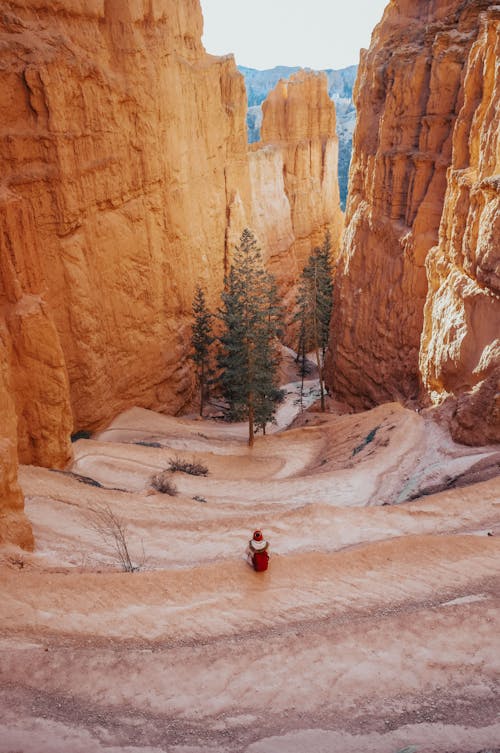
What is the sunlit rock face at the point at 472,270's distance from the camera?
11.6 meters

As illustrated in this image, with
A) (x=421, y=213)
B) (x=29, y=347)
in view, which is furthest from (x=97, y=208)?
(x=421, y=213)

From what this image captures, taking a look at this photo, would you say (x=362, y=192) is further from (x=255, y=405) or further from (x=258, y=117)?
(x=258, y=117)

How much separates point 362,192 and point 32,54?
49.0ft

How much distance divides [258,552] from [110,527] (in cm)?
315

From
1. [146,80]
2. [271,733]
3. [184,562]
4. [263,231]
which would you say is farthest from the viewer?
[263,231]

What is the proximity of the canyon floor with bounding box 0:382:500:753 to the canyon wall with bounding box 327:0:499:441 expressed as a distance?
5170 mm

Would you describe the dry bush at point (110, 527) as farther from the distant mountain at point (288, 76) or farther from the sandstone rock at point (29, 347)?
the distant mountain at point (288, 76)

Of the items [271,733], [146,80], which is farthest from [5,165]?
[271,733]

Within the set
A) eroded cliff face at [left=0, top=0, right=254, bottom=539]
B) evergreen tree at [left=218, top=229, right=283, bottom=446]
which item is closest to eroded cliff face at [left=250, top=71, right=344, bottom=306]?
eroded cliff face at [left=0, top=0, right=254, bottom=539]

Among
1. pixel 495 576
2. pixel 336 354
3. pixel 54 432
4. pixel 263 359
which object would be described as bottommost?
pixel 336 354

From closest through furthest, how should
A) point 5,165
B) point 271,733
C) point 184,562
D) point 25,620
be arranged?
point 271,733, point 25,620, point 184,562, point 5,165

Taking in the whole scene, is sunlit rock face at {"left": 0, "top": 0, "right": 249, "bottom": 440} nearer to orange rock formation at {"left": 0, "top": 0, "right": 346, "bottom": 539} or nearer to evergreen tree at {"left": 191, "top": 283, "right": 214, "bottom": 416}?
orange rock formation at {"left": 0, "top": 0, "right": 346, "bottom": 539}

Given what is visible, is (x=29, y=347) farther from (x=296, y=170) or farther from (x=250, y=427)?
(x=296, y=170)

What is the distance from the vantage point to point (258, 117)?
114375 mm
